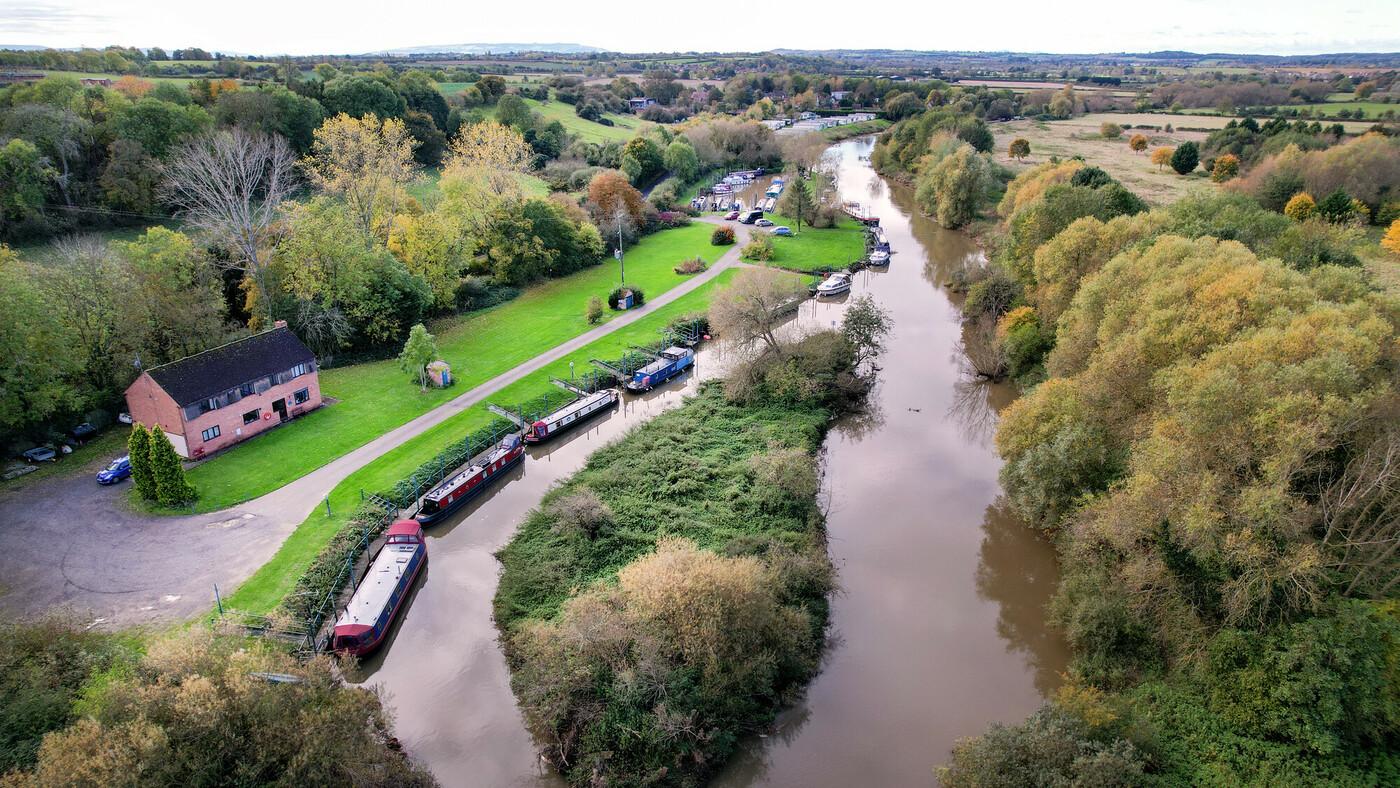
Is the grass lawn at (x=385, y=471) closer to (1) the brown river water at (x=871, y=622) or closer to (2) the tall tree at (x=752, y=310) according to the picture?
(1) the brown river water at (x=871, y=622)

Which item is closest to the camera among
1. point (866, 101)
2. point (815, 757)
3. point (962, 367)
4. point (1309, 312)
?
point (815, 757)

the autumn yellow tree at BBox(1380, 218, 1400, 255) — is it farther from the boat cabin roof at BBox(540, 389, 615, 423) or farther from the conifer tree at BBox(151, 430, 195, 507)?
the conifer tree at BBox(151, 430, 195, 507)

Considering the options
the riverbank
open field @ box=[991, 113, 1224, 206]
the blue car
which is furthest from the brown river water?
open field @ box=[991, 113, 1224, 206]

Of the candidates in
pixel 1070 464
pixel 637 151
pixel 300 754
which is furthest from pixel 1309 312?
pixel 637 151

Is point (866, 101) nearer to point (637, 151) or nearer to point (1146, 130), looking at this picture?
point (1146, 130)

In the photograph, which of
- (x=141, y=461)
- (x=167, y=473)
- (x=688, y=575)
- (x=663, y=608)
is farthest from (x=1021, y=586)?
(x=141, y=461)
